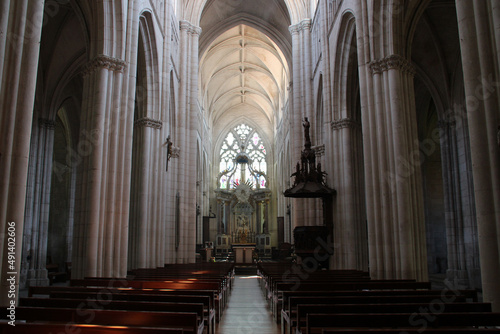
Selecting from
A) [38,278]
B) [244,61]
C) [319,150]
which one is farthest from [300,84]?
[38,278]

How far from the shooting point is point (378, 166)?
1016 cm

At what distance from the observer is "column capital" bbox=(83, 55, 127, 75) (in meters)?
9.69

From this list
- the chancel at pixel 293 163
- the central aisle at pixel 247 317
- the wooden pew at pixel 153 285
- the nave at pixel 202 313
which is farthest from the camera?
the central aisle at pixel 247 317

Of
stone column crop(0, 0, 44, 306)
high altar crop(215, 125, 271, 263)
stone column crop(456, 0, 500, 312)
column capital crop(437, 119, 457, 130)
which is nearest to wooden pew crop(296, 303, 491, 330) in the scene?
stone column crop(456, 0, 500, 312)

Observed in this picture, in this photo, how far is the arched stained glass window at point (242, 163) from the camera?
4188 centimetres

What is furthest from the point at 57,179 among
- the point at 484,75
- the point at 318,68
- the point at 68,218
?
the point at 484,75

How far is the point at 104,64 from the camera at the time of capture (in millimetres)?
9711

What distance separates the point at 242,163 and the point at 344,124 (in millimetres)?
27086

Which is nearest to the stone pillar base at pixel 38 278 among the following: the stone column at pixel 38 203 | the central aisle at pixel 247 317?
the stone column at pixel 38 203

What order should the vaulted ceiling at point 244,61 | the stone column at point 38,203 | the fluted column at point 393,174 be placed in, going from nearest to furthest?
the fluted column at point 393,174 < the stone column at point 38,203 < the vaulted ceiling at point 244,61

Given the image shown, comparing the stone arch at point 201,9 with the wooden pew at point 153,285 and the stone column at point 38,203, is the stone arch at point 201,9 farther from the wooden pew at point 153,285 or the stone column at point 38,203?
the wooden pew at point 153,285

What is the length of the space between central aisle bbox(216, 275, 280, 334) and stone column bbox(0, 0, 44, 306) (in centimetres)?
345

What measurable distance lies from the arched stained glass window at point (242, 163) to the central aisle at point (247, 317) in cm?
2997

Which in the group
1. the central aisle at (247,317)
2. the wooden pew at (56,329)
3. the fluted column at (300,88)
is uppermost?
the fluted column at (300,88)
